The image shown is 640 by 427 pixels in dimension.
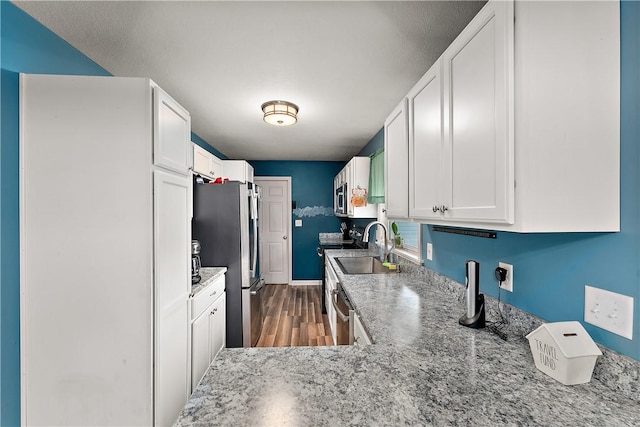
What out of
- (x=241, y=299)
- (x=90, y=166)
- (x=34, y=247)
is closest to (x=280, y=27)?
(x=90, y=166)

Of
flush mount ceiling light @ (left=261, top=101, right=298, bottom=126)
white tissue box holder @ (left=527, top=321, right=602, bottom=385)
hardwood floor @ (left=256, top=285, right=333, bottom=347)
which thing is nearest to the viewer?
white tissue box holder @ (left=527, top=321, right=602, bottom=385)

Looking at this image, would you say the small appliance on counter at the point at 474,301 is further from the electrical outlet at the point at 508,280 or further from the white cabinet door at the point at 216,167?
the white cabinet door at the point at 216,167

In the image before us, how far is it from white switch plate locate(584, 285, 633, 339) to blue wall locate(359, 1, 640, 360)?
0.01 meters

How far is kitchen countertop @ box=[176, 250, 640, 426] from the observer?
733mm

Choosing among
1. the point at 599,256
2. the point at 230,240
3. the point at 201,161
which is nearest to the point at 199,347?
the point at 230,240

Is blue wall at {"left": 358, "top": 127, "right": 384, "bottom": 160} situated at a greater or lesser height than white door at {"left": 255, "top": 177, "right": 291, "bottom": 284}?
greater

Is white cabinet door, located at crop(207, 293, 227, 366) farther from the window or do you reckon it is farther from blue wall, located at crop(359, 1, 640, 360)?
blue wall, located at crop(359, 1, 640, 360)

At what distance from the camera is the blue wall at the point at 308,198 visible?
224 inches

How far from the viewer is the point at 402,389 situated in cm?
85

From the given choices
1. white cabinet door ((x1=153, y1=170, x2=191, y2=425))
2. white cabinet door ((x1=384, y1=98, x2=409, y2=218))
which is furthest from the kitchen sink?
white cabinet door ((x1=153, y1=170, x2=191, y2=425))

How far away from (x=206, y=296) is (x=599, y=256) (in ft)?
7.41

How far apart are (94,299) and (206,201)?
149 cm

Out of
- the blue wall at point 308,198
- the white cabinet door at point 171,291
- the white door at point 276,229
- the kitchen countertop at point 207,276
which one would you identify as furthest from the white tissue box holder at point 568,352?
the white door at point 276,229

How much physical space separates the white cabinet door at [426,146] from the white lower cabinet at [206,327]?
5.01ft
